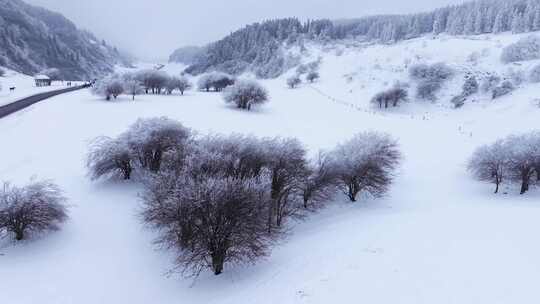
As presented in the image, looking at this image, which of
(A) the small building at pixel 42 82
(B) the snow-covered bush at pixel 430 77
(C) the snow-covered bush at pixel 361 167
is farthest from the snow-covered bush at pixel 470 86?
(A) the small building at pixel 42 82

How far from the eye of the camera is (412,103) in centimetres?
5984

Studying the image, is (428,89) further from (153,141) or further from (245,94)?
(153,141)

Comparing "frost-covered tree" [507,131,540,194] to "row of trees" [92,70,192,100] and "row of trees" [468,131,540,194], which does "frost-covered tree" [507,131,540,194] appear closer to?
"row of trees" [468,131,540,194]

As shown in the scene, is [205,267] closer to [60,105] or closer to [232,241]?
[232,241]

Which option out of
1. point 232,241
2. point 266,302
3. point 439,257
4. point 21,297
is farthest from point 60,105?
point 439,257

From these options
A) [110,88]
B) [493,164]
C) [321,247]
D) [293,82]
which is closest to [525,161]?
[493,164]

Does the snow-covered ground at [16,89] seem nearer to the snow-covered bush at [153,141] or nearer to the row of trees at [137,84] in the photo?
the row of trees at [137,84]

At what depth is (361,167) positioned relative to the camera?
20.5 m

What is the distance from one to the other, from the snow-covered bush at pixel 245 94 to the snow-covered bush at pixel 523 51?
51.1 meters

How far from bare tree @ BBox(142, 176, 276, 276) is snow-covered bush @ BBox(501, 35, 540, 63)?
69.5 m

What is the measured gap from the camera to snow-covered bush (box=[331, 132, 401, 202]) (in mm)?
20594

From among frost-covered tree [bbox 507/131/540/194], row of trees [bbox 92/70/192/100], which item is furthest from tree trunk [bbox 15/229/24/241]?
row of trees [bbox 92/70/192/100]

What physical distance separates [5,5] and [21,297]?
22450 cm

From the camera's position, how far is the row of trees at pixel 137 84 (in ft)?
156
